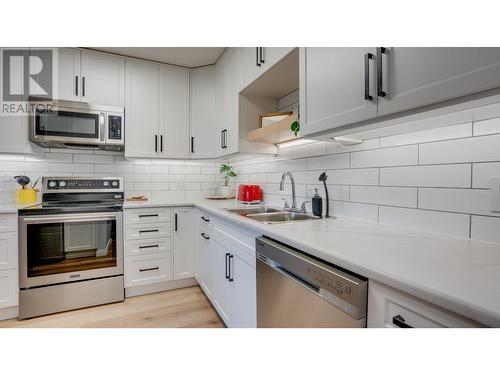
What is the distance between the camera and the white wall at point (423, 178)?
0.92 metres

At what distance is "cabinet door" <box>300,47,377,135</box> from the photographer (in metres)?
0.97

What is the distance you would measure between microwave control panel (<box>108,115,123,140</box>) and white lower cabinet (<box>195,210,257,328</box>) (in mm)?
1165

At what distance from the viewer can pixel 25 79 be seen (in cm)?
215

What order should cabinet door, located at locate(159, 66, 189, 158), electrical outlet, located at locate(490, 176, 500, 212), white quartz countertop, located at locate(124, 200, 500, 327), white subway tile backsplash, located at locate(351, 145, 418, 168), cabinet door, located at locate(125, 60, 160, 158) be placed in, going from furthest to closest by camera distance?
cabinet door, located at locate(159, 66, 189, 158) → cabinet door, located at locate(125, 60, 160, 158) → white subway tile backsplash, located at locate(351, 145, 418, 168) → electrical outlet, located at locate(490, 176, 500, 212) → white quartz countertop, located at locate(124, 200, 500, 327)

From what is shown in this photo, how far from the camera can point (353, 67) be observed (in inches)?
39.9

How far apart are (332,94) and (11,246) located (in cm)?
260

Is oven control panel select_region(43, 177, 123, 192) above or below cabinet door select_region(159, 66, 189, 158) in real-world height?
below

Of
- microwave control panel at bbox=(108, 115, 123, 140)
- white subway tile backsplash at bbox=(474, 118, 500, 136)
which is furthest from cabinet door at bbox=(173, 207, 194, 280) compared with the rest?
white subway tile backsplash at bbox=(474, 118, 500, 136)

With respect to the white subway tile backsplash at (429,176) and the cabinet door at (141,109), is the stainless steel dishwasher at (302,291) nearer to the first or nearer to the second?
the white subway tile backsplash at (429,176)

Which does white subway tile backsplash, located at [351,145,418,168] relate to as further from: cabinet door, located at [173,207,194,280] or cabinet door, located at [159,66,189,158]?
cabinet door, located at [159,66,189,158]

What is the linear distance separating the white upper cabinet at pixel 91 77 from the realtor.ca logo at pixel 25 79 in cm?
10

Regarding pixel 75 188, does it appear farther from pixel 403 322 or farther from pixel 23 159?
pixel 403 322

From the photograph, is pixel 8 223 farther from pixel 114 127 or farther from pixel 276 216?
pixel 276 216
